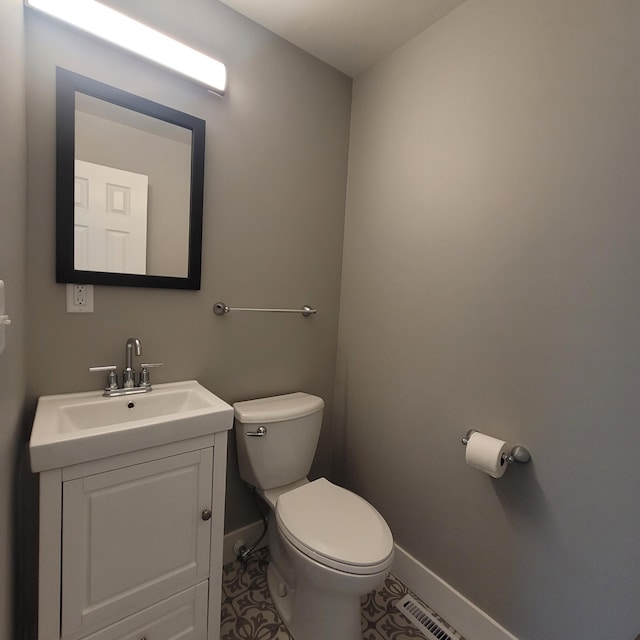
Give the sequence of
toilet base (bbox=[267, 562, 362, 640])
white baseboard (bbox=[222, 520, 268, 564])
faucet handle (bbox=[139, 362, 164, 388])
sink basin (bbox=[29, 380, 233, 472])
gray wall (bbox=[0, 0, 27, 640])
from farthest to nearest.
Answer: white baseboard (bbox=[222, 520, 268, 564]), faucet handle (bbox=[139, 362, 164, 388]), toilet base (bbox=[267, 562, 362, 640]), sink basin (bbox=[29, 380, 233, 472]), gray wall (bbox=[0, 0, 27, 640])

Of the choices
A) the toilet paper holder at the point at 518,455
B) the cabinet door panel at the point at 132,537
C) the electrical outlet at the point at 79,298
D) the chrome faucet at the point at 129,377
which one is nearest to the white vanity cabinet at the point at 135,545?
the cabinet door panel at the point at 132,537

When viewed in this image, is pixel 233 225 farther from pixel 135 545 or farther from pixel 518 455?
pixel 518 455

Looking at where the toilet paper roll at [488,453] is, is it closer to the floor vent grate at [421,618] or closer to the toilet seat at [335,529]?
the toilet seat at [335,529]

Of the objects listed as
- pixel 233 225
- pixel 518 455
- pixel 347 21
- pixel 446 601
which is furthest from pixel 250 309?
pixel 446 601

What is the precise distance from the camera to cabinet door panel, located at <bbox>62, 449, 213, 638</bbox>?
0.88m

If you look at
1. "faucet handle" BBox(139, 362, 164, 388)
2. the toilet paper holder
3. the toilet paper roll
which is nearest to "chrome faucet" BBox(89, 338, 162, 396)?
"faucet handle" BBox(139, 362, 164, 388)

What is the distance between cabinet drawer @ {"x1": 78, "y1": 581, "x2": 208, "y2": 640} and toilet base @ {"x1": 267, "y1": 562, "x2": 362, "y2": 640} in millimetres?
335

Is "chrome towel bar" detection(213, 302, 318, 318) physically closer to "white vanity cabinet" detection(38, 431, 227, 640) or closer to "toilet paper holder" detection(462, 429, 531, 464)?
"white vanity cabinet" detection(38, 431, 227, 640)

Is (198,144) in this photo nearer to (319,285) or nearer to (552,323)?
(319,285)

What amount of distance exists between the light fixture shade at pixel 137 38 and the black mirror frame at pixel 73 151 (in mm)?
142

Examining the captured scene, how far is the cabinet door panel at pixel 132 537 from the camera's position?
879 mm

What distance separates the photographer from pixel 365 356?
5.70ft

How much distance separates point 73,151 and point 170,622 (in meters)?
1.55

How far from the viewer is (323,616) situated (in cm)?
117
